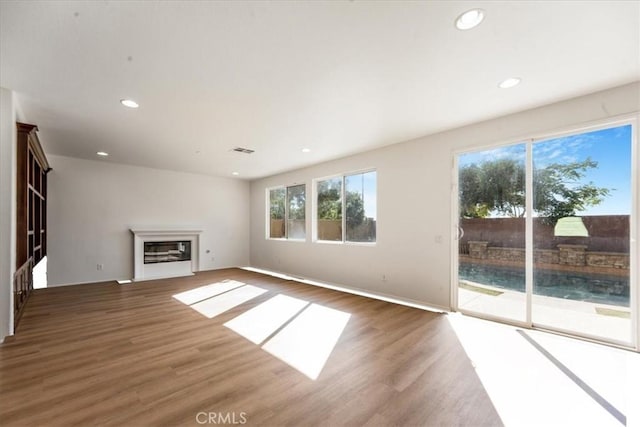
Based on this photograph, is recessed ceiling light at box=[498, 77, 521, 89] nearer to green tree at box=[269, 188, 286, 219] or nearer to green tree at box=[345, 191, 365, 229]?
green tree at box=[345, 191, 365, 229]

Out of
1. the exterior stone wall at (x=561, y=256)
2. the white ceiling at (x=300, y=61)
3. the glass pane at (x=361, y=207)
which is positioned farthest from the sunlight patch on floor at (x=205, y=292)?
the exterior stone wall at (x=561, y=256)

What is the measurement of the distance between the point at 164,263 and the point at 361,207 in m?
4.96

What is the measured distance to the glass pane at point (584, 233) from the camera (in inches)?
113

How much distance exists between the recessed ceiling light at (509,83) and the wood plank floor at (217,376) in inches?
105

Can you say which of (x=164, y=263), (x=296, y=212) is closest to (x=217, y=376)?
(x=296, y=212)

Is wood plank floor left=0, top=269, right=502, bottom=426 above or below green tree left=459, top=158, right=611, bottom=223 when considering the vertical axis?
below

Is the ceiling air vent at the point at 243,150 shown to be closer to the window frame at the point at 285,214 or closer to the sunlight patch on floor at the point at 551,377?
the window frame at the point at 285,214

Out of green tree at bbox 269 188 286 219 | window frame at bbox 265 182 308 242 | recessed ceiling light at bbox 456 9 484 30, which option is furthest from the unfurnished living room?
green tree at bbox 269 188 286 219

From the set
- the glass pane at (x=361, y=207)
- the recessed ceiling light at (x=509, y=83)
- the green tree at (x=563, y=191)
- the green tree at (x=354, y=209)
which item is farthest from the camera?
the green tree at (x=354, y=209)

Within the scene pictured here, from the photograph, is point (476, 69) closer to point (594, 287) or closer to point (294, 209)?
point (594, 287)

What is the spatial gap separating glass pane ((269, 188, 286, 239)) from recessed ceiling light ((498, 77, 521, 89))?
5467mm

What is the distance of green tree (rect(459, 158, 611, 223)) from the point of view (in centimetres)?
309

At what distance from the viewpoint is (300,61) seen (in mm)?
2357

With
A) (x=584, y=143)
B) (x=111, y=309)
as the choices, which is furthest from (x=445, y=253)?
(x=111, y=309)
